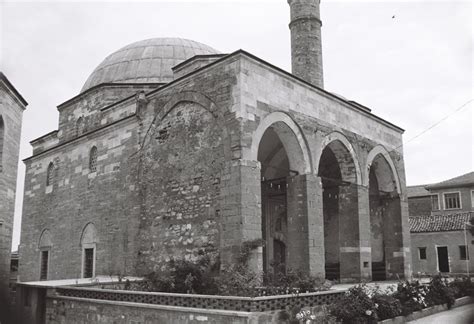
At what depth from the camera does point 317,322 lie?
6.67 m

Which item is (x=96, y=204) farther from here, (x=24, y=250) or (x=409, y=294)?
(x=409, y=294)

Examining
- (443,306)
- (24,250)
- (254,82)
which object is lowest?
(443,306)

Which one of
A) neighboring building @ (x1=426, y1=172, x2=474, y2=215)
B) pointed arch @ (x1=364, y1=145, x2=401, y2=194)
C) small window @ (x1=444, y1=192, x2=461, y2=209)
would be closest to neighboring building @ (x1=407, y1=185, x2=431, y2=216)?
neighboring building @ (x1=426, y1=172, x2=474, y2=215)

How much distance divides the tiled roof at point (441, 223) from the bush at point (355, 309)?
1869 cm

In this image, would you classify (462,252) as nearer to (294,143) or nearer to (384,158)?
(384,158)

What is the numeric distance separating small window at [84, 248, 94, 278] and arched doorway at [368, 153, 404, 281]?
374 inches

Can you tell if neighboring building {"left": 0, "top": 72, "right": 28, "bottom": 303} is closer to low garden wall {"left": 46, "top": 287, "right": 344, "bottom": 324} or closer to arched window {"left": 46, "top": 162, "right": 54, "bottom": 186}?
low garden wall {"left": 46, "top": 287, "right": 344, "bottom": 324}

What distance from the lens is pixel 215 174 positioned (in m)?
10.7

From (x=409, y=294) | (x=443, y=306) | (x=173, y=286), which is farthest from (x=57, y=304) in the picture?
(x=443, y=306)

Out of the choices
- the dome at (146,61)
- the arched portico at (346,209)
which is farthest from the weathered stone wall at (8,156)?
the dome at (146,61)

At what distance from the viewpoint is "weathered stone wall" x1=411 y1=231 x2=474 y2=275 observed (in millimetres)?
23234

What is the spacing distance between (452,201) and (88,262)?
22.2 metres

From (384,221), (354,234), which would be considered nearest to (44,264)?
(354,234)

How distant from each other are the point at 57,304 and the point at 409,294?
710cm
